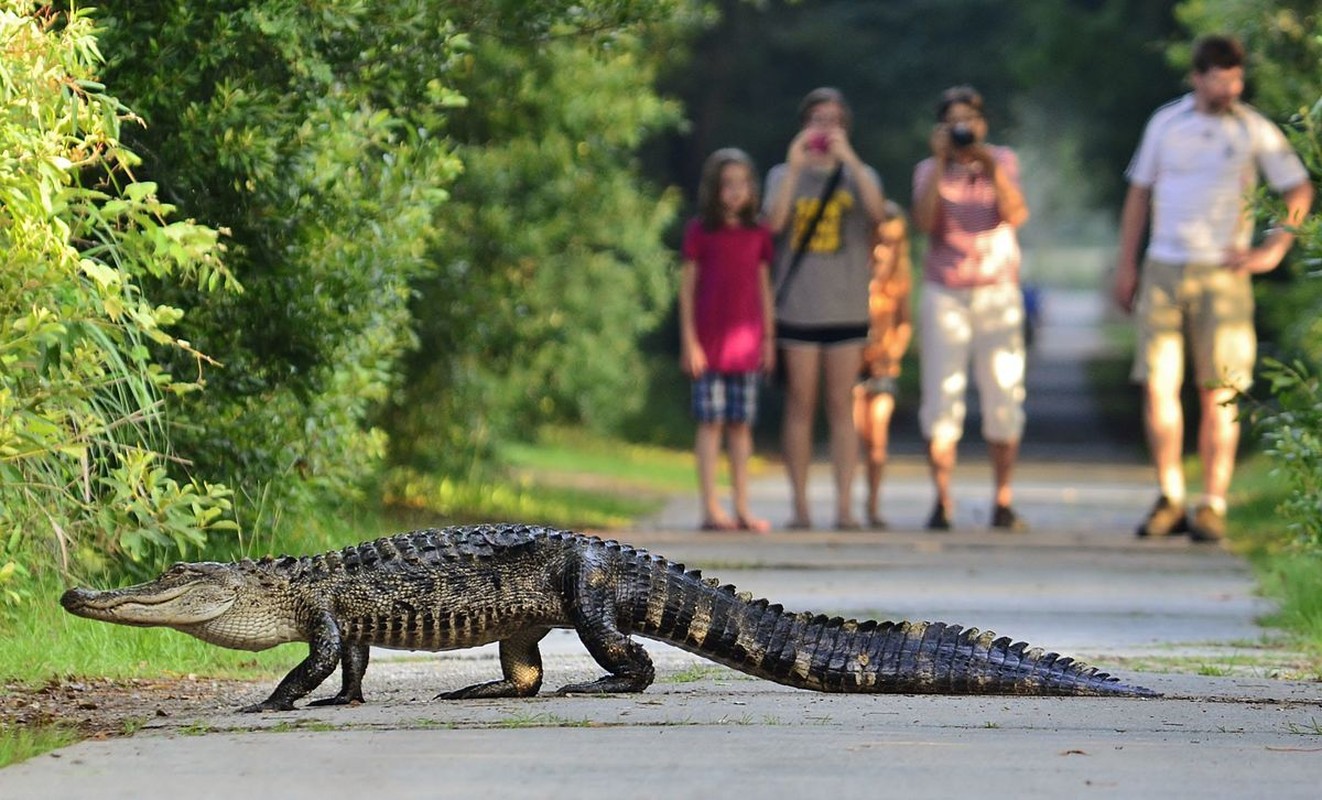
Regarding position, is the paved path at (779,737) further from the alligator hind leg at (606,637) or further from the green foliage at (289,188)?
the green foliage at (289,188)

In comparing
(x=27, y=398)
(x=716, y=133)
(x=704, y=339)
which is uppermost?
(x=716, y=133)

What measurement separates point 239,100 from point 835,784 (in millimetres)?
4435

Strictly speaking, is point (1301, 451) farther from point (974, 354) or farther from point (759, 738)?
point (974, 354)

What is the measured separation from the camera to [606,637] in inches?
273

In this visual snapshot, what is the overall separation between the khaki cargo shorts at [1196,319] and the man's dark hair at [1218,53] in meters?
1.09

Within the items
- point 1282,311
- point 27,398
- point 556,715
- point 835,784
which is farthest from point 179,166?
point 1282,311

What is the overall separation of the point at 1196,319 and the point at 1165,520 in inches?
49.6

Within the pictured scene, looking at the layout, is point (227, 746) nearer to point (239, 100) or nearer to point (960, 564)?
point (239, 100)

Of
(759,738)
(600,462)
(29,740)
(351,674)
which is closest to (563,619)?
(351,674)

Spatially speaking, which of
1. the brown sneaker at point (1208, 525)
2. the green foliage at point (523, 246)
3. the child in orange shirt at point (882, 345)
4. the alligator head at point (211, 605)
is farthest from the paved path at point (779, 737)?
the child in orange shirt at point (882, 345)

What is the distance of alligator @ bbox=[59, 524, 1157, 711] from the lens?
693 cm

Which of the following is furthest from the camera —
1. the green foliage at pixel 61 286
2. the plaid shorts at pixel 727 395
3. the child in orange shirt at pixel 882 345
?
the child in orange shirt at pixel 882 345

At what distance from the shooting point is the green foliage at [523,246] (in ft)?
48.5

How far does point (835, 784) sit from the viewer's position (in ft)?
17.3
